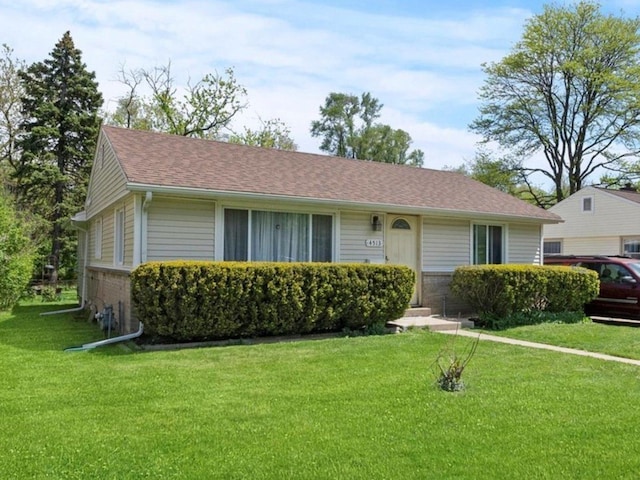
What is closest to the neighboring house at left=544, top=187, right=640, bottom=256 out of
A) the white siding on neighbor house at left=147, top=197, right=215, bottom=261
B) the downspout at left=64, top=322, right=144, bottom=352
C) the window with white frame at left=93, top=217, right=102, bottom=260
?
the white siding on neighbor house at left=147, top=197, right=215, bottom=261

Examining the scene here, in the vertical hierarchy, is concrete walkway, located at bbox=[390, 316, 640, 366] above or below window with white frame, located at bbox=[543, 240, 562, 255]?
below

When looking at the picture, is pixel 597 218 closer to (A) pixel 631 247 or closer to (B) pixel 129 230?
(A) pixel 631 247

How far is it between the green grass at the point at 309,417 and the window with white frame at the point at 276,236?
2850 mm

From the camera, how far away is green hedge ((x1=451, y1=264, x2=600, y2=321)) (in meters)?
11.0

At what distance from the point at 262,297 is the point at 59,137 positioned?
795 inches

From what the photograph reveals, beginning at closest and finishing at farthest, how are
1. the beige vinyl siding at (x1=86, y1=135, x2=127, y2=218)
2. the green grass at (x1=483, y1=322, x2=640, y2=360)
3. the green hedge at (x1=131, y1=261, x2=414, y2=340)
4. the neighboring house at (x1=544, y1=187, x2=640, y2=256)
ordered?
1. the green hedge at (x1=131, y1=261, x2=414, y2=340)
2. the green grass at (x1=483, y1=322, x2=640, y2=360)
3. the beige vinyl siding at (x1=86, y1=135, x2=127, y2=218)
4. the neighboring house at (x1=544, y1=187, x2=640, y2=256)

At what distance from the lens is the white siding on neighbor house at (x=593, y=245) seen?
23.5 metres

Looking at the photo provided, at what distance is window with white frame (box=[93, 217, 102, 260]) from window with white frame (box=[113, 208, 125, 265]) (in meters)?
2.82

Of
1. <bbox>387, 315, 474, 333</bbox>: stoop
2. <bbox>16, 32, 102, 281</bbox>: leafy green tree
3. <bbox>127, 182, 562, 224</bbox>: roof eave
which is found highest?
<bbox>16, 32, 102, 281</bbox>: leafy green tree

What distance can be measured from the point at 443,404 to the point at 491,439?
0.94m

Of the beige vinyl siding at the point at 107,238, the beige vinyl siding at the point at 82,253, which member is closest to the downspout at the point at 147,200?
the beige vinyl siding at the point at 107,238

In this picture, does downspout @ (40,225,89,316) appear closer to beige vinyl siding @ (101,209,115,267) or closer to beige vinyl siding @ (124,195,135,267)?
beige vinyl siding @ (101,209,115,267)

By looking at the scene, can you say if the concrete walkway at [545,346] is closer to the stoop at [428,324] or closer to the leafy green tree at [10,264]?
the stoop at [428,324]

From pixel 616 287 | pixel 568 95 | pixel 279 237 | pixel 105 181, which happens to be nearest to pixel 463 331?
pixel 279 237
